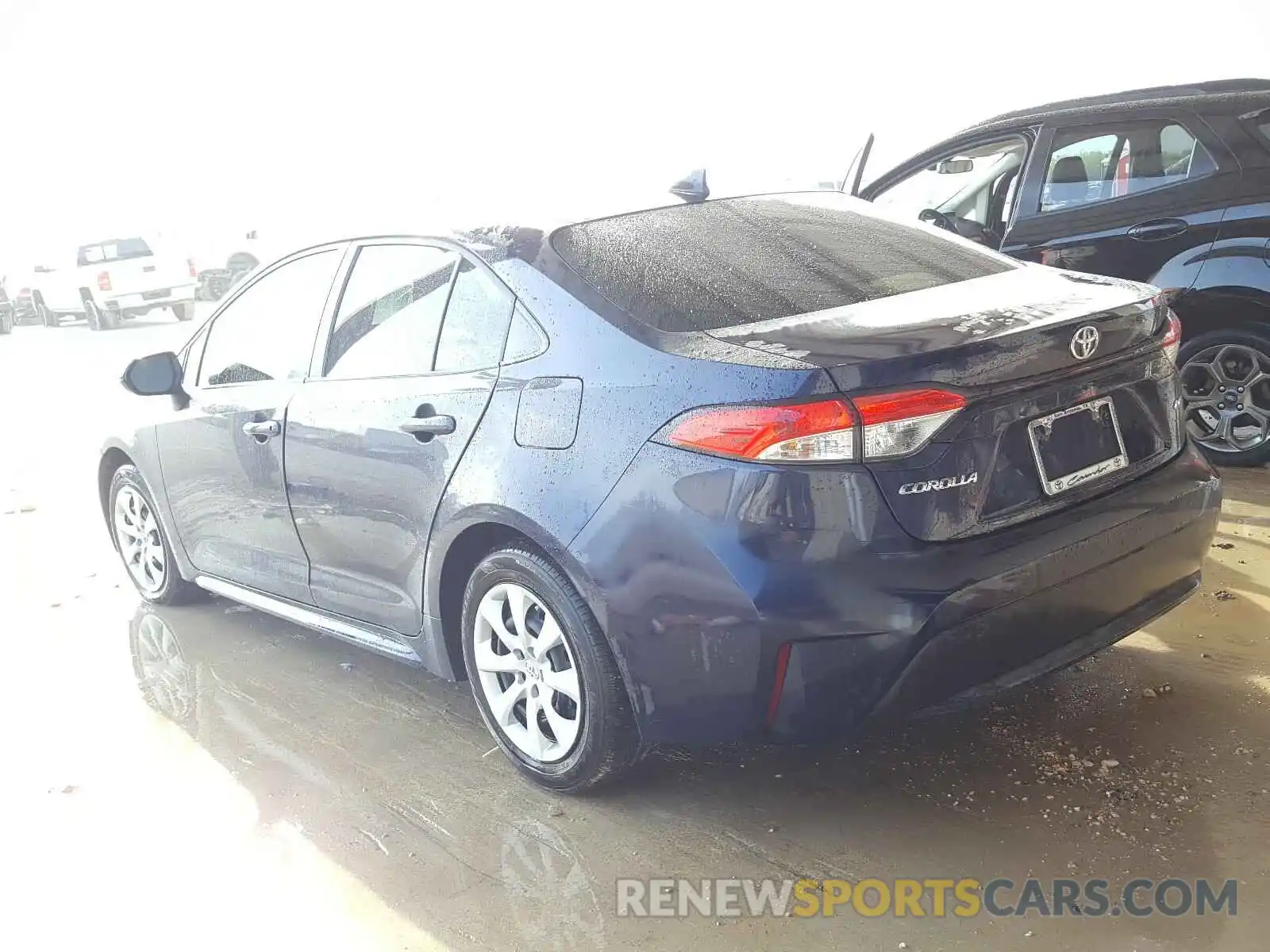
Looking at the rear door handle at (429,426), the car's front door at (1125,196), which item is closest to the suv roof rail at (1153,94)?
the car's front door at (1125,196)

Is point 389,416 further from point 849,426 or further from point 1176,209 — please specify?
point 1176,209

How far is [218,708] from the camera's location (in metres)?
4.04

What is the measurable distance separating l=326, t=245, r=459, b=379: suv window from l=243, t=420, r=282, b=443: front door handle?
314 mm

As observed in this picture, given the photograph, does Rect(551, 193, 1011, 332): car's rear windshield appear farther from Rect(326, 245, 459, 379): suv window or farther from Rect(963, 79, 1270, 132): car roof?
Rect(963, 79, 1270, 132): car roof

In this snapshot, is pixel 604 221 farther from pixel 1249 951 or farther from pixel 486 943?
pixel 1249 951

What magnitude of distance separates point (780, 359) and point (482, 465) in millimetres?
895

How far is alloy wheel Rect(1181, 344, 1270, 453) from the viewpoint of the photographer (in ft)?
17.4

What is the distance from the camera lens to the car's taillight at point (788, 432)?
2.46 meters

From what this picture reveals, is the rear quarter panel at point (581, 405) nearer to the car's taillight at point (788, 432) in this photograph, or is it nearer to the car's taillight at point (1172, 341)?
the car's taillight at point (788, 432)

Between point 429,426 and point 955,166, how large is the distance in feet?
12.2

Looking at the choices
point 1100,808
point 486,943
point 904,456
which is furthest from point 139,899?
point 1100,808

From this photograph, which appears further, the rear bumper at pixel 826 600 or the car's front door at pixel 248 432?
the car's front door at pixel 248 432

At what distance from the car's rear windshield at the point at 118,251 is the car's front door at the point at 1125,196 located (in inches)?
609

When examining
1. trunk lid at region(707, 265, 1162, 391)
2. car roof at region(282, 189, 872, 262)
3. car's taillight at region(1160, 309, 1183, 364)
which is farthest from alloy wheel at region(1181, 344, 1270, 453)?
car roof at region(282, 189, 872, 262)
